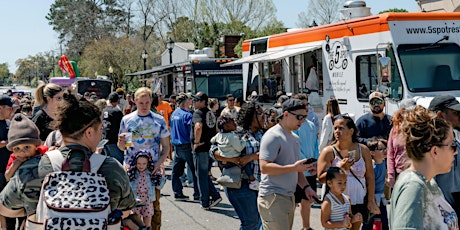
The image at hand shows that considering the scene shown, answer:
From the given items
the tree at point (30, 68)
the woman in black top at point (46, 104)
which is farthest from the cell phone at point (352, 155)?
the tree at point (30, 68)

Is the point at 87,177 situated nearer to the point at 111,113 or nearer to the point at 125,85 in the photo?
the point at 111,113

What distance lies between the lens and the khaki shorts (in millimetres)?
5516

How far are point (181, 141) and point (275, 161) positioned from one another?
4975 mm

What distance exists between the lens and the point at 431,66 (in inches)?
406

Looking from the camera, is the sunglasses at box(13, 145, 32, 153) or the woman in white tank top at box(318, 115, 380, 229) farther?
the woman in white tank top at box(318, 115, 380, 229)

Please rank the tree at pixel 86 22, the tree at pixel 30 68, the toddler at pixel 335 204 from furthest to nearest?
1. the tree at pixel 30 68
2. the tree at pixel 86 22
3. the toddler at pixel 335 204

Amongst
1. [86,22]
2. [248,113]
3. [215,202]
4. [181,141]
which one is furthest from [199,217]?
[86,22]

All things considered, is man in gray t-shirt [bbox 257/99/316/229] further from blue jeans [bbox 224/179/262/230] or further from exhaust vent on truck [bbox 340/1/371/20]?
exhaust vent on truck [bbox 340/1/371/20]

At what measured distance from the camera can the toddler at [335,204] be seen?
228 inches

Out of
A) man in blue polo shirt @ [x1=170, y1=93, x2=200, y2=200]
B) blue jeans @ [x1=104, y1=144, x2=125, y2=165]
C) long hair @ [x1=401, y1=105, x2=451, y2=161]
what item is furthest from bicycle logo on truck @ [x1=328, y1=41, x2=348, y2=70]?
long hair @ [x1=401, y1=105, x2=451, y2=161]

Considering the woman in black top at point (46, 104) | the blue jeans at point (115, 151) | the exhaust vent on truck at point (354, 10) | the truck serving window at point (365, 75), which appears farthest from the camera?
the exhaust vent on truck at point (354, 10)

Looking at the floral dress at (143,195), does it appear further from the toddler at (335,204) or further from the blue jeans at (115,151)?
the blue jeans at (115,151)

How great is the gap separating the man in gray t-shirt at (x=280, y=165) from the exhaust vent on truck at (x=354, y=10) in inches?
283

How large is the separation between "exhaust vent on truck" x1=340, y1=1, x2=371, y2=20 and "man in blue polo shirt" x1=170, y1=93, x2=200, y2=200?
13.2ft
